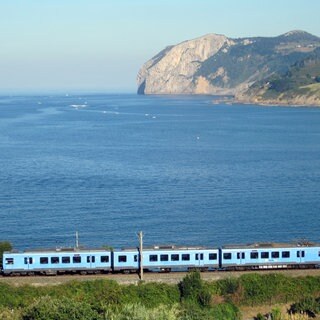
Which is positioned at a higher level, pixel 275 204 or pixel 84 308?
pixel 84 308

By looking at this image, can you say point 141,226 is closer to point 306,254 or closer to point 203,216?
point 203,216

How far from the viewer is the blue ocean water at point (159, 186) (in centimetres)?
3812

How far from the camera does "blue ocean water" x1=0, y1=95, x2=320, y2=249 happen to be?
3812 cm

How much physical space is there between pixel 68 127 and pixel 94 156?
34.8 meters

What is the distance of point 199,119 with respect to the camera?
11950cm

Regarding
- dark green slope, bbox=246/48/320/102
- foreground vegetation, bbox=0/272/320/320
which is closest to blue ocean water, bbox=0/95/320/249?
foreground vegetation, bbox=0/272/320/320

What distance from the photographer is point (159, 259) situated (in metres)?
26.9

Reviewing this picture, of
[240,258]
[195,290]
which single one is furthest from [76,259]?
[240,258]

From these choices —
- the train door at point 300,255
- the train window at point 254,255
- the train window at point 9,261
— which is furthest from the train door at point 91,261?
the train door at point 300,255

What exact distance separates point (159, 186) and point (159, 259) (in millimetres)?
24474

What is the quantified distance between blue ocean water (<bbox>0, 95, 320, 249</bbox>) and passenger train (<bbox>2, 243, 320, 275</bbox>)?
826cm

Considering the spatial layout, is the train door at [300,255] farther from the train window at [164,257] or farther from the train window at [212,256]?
the train window at [164,257]

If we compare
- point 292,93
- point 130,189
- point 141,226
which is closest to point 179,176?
point 130,189

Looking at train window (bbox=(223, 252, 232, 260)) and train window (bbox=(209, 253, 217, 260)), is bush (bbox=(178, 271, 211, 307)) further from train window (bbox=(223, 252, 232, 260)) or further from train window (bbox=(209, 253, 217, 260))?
train window (bbox=(223, 252, 232, 260))
